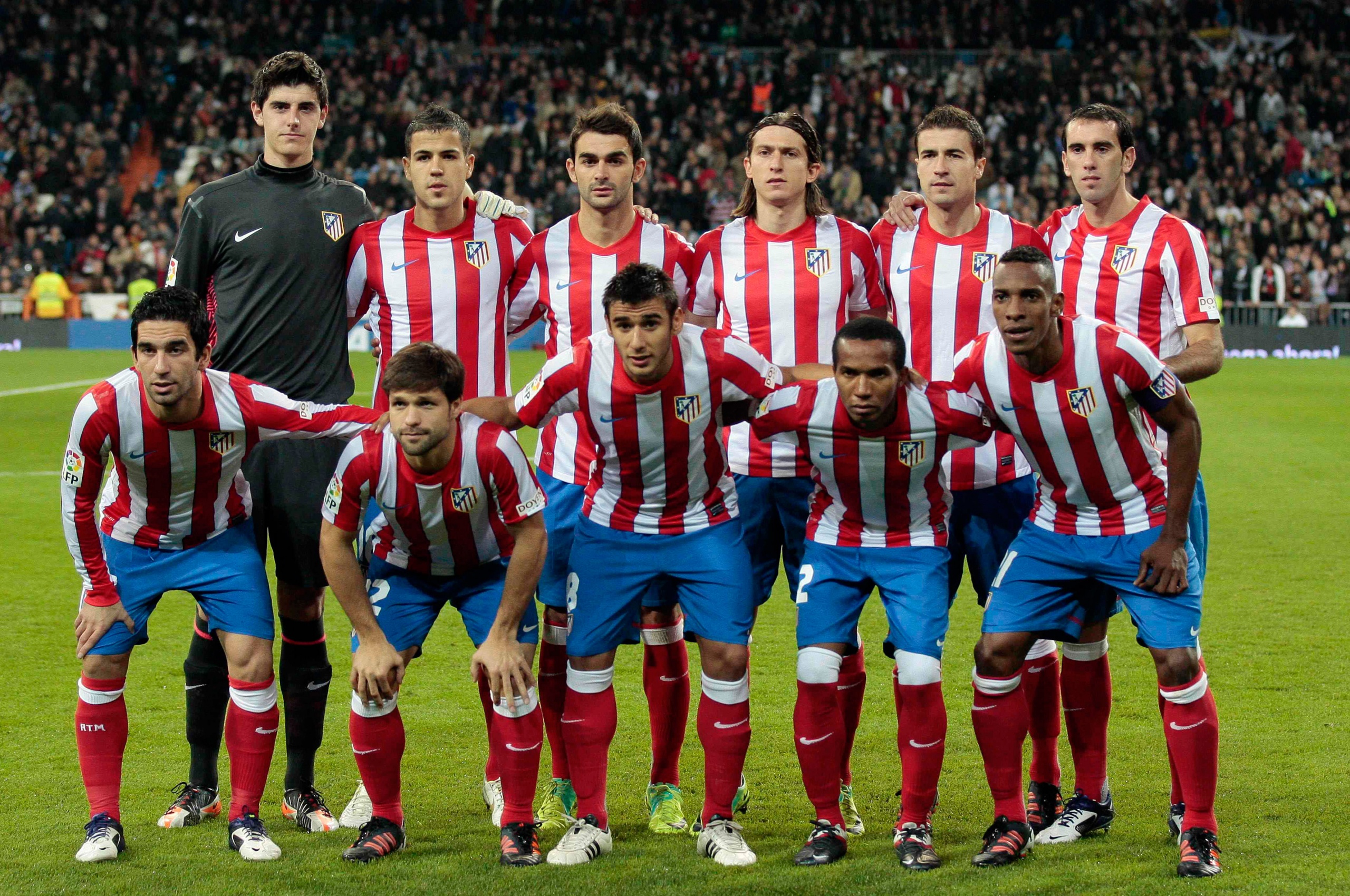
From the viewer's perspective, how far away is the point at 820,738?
4398 millimetres

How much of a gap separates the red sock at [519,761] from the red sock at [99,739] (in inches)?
46.9

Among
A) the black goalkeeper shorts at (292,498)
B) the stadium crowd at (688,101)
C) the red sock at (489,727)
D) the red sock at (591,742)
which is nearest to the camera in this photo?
the red sock at (591,742)

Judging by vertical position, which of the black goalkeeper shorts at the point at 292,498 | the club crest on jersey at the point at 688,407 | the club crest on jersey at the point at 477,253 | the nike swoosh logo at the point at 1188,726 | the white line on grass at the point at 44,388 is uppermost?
the club crest on jersey at the point at 477,253

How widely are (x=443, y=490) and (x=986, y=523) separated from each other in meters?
1.85

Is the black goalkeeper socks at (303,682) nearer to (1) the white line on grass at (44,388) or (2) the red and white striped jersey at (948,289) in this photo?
(2) the red and white striped jersey at (948,289)

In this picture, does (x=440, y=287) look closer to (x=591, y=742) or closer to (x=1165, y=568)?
(x=591, y=742)

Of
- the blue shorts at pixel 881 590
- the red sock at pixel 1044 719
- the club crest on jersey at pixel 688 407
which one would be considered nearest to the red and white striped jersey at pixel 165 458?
the club crest on jersey at pixel 688 407

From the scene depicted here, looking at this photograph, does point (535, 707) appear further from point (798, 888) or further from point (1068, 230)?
point (1068, 230)

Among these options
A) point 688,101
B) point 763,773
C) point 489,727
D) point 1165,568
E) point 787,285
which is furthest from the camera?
point 688,101

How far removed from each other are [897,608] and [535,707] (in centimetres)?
116

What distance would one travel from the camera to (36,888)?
4.09 metres

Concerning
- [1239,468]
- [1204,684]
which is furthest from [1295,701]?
[1239,468]

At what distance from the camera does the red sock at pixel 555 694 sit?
16.4 ft

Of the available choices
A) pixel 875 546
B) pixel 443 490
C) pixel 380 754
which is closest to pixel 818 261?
pixel 875 546
